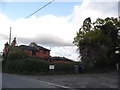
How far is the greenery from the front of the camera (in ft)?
124

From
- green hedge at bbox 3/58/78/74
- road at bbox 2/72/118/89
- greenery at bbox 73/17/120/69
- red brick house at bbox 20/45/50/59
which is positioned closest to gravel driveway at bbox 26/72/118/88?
road at bbox 2/72/118/89

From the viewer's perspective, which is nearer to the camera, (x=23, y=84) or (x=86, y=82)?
(x=23, y=84)

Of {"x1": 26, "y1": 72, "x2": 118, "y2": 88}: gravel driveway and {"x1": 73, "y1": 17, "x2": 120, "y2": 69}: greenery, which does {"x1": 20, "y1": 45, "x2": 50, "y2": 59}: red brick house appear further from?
{"x1": 26, "y1": 72, "x2": 118, "y2": 88}: gravel driveway

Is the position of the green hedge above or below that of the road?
above

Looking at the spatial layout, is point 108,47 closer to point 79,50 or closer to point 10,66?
point 79,50

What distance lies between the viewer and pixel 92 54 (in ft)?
124

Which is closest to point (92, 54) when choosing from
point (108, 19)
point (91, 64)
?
point (91, 64)

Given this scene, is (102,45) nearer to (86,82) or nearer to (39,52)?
(86,82)

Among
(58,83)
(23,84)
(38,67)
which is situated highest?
(38,67)

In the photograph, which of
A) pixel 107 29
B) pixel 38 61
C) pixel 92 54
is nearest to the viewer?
pixel 38 61

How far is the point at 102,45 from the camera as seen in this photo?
38.0m

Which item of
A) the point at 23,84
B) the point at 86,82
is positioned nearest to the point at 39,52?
the point at 86,82

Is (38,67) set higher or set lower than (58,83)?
higher

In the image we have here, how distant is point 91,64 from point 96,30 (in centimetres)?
684
